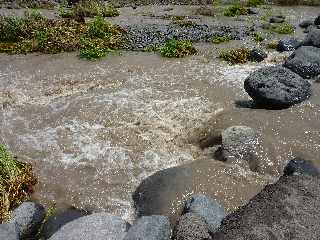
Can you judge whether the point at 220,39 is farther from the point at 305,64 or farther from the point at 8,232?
the point at 8,232

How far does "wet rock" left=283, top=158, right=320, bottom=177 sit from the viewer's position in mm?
8727

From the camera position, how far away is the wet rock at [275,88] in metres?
11.7

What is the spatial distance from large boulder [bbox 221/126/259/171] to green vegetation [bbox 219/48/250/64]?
5.80m

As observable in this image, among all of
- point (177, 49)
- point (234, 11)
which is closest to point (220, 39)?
point (177, 49)

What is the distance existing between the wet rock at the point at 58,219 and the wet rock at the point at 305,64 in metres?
8.34

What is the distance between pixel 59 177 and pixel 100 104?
137 inches

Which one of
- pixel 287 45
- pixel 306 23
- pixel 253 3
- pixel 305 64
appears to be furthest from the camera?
pixel 253 3

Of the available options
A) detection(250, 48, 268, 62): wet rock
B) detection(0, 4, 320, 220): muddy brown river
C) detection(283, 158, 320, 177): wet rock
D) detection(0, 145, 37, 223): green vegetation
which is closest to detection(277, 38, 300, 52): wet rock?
detection(0, 4, 320, 220): muddy brown river

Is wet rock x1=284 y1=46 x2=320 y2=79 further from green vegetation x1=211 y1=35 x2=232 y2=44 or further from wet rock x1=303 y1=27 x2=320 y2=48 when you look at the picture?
green vegetation x1=211 y1=35 x2=232 y2=44

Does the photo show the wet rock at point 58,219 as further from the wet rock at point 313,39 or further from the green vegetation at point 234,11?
the green vegetation at point 234,11

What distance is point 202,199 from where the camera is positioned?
8.01m

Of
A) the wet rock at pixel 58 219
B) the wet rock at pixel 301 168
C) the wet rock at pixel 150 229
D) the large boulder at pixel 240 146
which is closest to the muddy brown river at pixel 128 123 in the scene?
the large boulder at pixel 240 146

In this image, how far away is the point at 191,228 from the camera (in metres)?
7.29

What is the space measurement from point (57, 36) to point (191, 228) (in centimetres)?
1222
